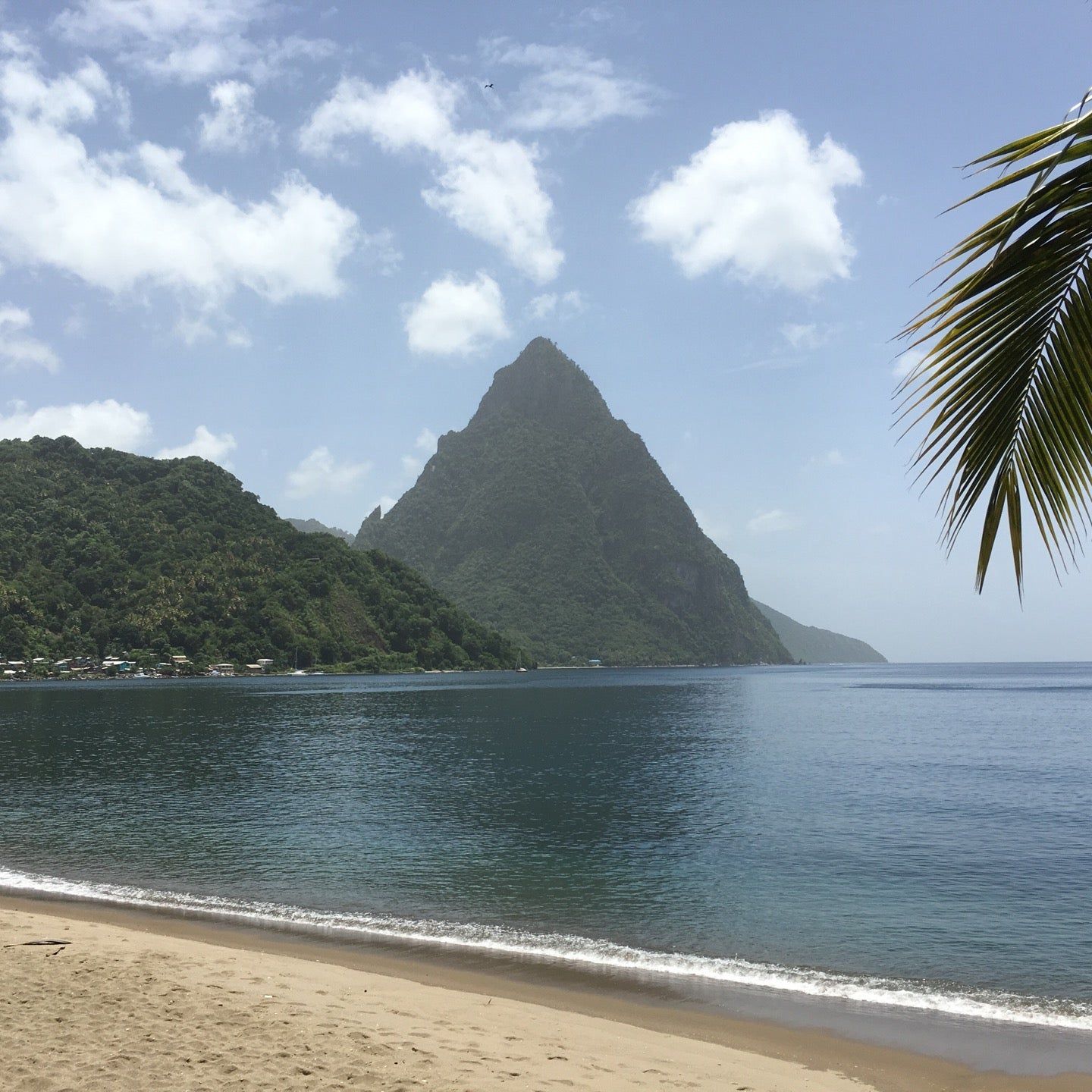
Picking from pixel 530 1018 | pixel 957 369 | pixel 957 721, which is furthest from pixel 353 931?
pixel 957 721

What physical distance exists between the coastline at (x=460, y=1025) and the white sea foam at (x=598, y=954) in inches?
49.7

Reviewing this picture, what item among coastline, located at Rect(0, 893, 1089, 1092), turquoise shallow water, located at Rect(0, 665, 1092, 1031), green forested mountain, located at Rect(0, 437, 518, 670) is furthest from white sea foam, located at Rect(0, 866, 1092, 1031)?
green forested mountain, located at Rect(0, 437, 518, 670)

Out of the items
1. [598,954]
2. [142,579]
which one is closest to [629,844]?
[598,954]

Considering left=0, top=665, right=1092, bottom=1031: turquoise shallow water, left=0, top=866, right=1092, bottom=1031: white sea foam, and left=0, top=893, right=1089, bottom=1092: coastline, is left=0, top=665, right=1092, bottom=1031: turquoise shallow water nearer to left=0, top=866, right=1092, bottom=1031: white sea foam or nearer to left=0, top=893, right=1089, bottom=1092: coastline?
left=0, top=866, right=1092, bottom=1031: white sea foam

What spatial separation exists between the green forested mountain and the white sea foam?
156 metres

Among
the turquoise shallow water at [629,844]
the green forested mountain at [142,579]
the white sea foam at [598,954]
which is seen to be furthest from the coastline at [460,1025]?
the green forested mountain at [142,579]

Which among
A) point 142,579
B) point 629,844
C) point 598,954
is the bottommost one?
point 629,844

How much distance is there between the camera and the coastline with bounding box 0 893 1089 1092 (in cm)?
1003

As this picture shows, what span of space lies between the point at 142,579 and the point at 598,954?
174998 mm

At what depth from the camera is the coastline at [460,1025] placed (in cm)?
1003

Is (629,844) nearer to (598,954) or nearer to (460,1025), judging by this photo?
(598,954)

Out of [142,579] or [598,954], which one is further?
[142,579]

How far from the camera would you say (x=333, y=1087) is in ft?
29.4

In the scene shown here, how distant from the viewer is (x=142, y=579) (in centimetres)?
17088
